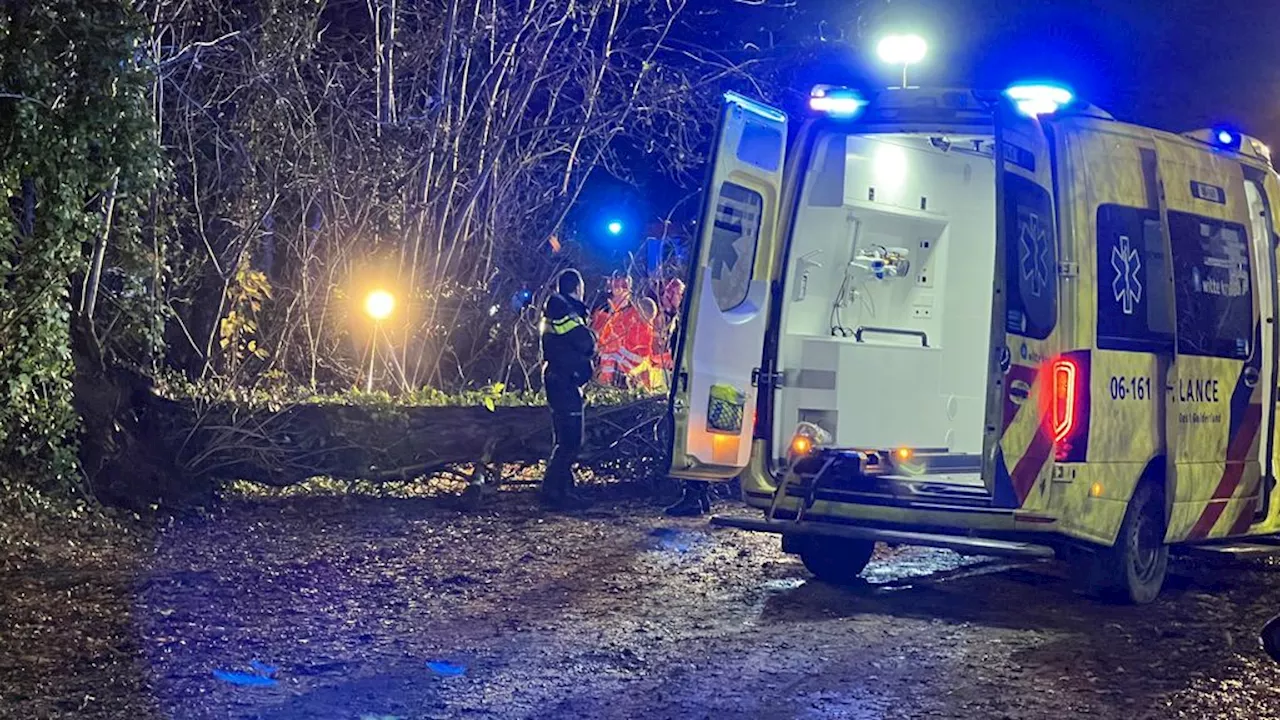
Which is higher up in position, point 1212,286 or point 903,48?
point 903,48

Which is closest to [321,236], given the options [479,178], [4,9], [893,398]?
[479,178]

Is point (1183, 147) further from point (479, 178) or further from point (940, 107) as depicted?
point (479, 178)

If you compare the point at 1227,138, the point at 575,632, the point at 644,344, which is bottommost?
the point at 575,632

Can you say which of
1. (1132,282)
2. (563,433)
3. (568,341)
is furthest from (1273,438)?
(563,433)

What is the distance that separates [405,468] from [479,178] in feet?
11.1

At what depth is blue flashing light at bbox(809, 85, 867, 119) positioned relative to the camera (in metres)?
7.12

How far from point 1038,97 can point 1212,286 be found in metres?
1.62

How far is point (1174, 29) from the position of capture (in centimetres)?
1919

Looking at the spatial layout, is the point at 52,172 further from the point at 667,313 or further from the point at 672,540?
the point at 667,313

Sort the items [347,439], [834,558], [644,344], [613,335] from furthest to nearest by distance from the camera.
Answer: [613,335]
[644,344]
[347,439]
[834,558]

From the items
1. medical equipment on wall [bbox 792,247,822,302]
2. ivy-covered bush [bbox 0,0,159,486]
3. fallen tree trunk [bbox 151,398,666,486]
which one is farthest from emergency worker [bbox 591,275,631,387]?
medical equipment on wall [bbox 792,247,822,302]

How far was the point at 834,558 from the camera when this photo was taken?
25.5 feet

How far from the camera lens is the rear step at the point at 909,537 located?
6.49 metres

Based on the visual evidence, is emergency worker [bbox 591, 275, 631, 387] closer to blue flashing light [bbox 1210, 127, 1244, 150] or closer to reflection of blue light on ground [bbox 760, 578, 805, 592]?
reflection of blue light on ground [bbox 760, 578, 805, 592]
